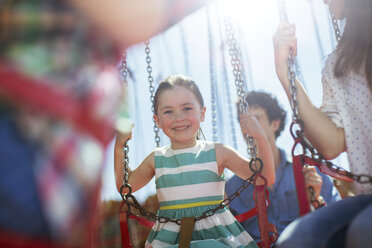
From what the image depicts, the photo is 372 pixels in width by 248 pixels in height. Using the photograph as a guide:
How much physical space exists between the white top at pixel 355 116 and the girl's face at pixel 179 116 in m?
0.62

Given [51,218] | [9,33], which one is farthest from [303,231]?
[9,33]

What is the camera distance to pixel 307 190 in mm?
814

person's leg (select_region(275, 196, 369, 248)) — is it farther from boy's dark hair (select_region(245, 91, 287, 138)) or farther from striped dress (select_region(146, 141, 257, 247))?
boy's dark hair (select_region(245, 91, 287, 138))

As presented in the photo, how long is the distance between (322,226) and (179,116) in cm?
84

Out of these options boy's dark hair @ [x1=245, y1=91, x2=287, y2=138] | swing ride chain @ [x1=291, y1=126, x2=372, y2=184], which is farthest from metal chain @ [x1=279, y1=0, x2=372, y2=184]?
boy's dark hair @ [x1=245, y1=91, x2=287, y2=138]

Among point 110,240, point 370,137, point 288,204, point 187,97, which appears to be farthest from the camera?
point 110,240

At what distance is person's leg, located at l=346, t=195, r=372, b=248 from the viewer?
22.6 inches

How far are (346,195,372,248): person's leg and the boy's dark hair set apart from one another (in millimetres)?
1484

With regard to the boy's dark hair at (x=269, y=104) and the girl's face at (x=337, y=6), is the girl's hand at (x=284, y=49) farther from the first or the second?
the boy's dark hair at (x=269, y=104)

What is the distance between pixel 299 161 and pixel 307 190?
3.1 inches

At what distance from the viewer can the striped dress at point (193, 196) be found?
1187mm

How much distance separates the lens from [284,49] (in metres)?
0.97

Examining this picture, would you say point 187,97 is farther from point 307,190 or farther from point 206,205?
point 307,190

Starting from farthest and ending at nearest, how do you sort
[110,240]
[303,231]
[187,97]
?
1. [110,240]
2. [187,97]
3. [303,231]
